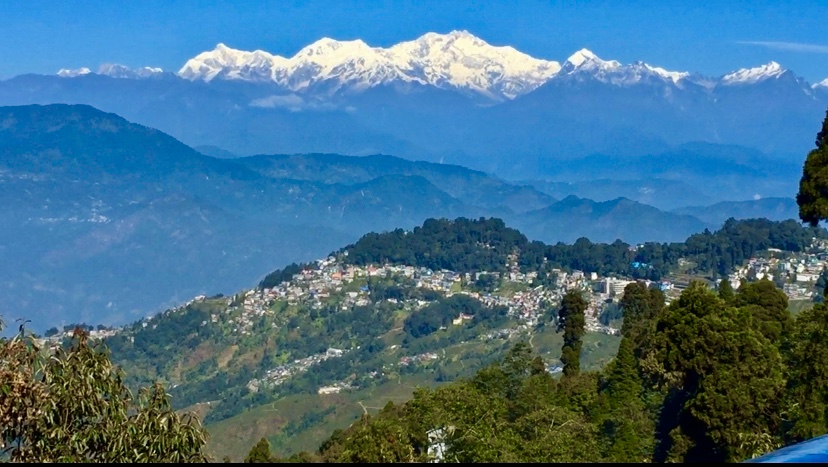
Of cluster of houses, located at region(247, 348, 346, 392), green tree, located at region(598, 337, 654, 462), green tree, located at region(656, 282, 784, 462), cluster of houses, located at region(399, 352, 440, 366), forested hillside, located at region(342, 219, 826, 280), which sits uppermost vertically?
forested hillside, located at region(342, 219, 826, 280)

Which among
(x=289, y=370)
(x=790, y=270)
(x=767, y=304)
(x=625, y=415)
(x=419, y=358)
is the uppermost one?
(x=790, y=270)

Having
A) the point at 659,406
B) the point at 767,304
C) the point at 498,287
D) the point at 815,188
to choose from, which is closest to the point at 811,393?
the point at 815,188

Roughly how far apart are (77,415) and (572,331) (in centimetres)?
3309

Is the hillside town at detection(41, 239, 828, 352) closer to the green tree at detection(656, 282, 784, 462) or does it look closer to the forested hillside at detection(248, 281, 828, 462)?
the forested hillside at detection(248, 281, 828, 462)

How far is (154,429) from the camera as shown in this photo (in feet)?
33.9

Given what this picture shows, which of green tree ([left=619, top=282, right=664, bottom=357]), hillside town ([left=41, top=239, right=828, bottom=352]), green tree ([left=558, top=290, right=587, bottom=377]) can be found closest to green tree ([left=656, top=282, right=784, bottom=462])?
A: green tree ([left=558, top=290, right=587, bottom=377])

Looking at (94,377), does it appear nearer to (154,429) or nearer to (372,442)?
(154,429)

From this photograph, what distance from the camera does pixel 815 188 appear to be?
74.5ft

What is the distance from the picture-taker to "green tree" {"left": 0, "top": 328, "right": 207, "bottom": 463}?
10.2m

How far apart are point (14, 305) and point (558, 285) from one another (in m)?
124

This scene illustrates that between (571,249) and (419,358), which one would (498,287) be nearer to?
(571,249)

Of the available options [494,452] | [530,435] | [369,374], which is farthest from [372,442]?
[369,374]

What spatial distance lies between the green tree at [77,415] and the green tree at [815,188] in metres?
16.1

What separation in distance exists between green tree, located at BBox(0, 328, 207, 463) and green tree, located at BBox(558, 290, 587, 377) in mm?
30147
